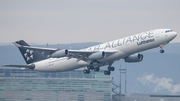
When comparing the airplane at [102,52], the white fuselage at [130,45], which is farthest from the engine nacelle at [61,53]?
the white fuselage at [130,45]

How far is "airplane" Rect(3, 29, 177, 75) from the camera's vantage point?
5891cm

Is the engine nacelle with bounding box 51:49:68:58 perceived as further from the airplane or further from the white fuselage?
the white fuselage

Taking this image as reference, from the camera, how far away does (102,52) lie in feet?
200

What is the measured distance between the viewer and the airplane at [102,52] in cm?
5891

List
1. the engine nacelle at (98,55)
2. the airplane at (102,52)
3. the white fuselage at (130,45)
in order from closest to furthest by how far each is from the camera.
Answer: the white fuselage at (130,45)
the airplane at (102,52)
the engine nacelle at (98,55)

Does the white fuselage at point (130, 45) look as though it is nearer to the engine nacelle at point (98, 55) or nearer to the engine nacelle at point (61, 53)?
the engine nacelle at point (98, 55)

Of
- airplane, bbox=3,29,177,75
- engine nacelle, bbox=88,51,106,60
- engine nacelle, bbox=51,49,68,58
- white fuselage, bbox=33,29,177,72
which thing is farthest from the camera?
engine nacelle, bbox=88,51,106,60

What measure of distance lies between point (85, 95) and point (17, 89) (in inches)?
978

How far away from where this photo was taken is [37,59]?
72.4m

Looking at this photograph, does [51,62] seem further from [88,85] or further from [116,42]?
[88,85]

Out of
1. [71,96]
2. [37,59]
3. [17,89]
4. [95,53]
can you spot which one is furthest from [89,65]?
[17,89]

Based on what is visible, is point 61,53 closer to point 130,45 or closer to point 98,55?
point 98,55

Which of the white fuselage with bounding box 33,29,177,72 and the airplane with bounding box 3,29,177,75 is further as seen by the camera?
the airplane with bounding box 3,29,177,75

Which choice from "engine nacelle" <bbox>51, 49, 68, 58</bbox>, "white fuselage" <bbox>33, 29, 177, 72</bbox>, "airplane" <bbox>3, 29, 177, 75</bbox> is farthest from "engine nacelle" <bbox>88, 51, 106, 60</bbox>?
"engine nacelle" <bbox>51, 49, 68, 58</bbox>
